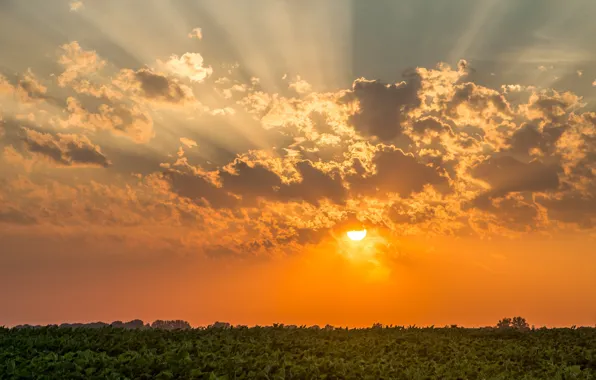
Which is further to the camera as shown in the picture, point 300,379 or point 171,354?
point 171,354

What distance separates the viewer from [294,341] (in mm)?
22562

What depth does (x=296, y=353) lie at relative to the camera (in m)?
20.8

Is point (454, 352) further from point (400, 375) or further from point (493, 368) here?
point (400, 375)

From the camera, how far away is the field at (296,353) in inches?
673

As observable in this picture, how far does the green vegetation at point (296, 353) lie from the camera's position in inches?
674

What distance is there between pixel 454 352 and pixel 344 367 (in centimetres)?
680

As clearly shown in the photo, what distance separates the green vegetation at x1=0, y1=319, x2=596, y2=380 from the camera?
17.1 m

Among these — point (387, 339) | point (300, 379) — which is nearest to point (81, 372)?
point (300, 379)

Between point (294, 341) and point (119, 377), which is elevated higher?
point (294, 341)

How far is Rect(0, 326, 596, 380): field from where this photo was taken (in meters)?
17.1

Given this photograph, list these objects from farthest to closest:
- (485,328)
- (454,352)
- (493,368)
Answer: (485,328) < (454,352) < (493,368)

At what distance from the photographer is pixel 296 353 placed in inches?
817

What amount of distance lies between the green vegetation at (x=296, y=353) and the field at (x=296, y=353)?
40mm

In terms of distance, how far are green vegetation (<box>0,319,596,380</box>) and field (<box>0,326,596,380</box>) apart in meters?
0.04
